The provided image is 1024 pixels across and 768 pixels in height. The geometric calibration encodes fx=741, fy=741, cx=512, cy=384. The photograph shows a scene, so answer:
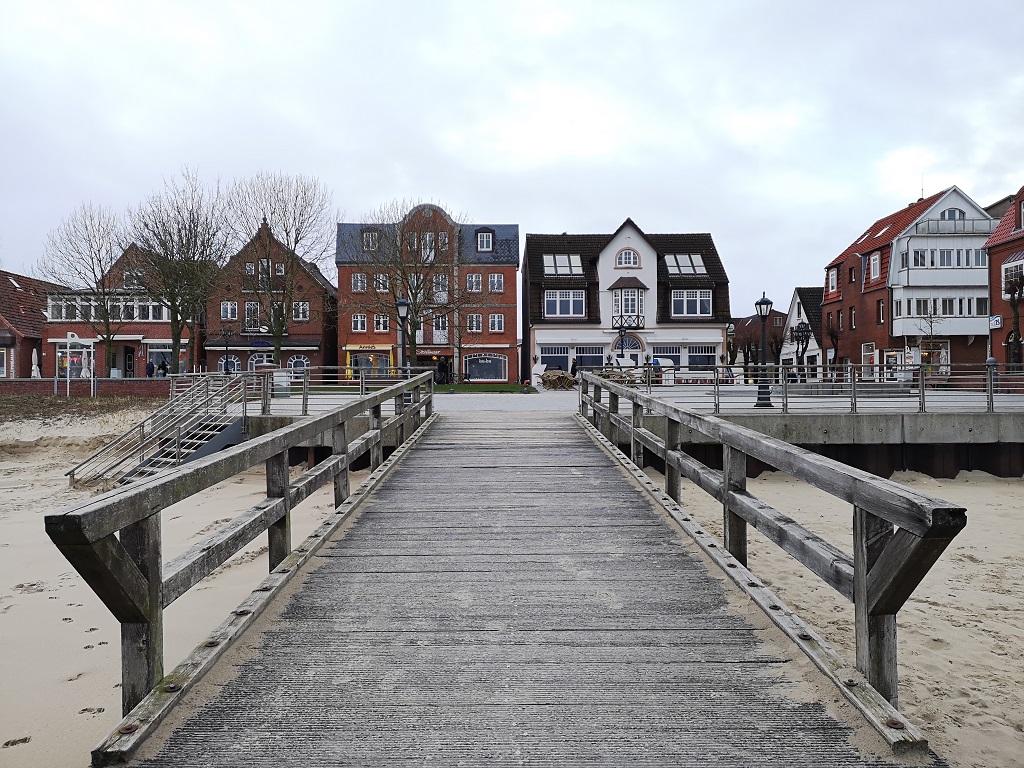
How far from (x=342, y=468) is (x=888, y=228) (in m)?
45.0

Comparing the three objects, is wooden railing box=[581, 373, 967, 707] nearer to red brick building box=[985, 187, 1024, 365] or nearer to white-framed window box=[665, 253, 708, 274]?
red brick building box=[985, 187, 1024, 365]

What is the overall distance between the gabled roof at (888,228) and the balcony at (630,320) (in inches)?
556

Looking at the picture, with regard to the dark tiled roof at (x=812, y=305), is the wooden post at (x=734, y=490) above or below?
below

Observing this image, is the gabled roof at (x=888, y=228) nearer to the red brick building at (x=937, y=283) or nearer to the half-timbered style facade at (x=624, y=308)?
the red brick building at (x=937, y=283)

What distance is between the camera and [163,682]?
9.78 feet

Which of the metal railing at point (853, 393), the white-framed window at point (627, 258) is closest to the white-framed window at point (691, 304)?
the white-framed window at point (627, 258)

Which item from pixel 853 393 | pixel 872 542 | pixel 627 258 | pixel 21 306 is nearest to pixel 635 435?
pixel 872 542

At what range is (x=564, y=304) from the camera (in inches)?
1838

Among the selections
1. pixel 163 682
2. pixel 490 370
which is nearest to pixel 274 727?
pixel 163 682

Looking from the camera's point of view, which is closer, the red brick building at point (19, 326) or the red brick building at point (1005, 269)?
the red brick building at point (1005, 269)

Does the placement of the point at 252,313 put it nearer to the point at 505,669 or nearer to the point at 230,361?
the point at 230,361

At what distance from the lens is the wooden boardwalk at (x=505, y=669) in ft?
8.63

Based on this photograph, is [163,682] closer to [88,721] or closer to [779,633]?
[88,721]

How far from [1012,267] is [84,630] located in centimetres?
3846
